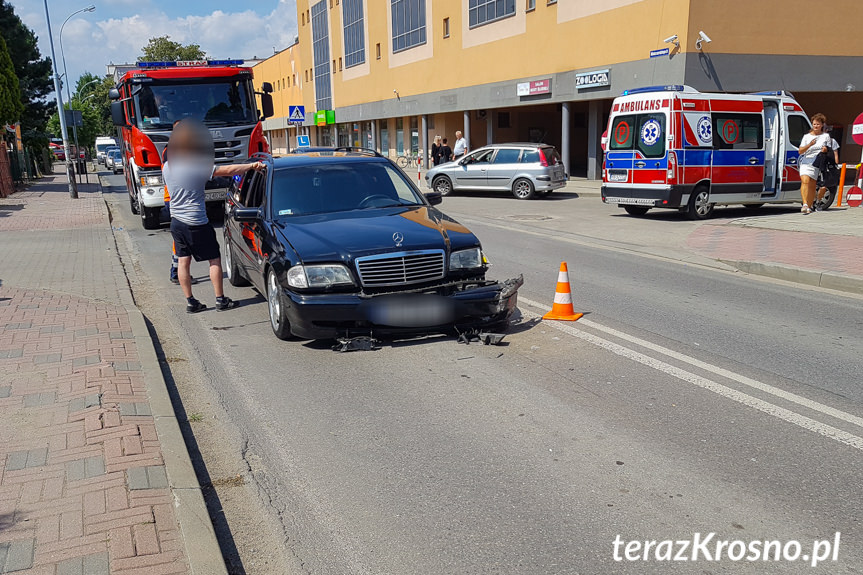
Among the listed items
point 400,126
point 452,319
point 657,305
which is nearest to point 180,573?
point 452,319

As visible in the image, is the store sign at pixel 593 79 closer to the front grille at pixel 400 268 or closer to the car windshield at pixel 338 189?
the car windshield at pixel 338 189

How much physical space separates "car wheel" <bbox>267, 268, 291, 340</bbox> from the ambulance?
1106 centimetres

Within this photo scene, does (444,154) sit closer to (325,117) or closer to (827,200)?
(827,200)

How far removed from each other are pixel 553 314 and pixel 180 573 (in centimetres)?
502

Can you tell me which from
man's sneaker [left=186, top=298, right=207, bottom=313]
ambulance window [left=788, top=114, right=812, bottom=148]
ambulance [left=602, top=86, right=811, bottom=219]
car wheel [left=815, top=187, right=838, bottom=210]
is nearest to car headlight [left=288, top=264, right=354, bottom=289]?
man's sneaker [left=186, top=298, right=207, bottom=313]

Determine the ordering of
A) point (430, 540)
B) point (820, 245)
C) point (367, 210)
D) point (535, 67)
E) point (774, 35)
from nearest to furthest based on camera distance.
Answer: point (430, 540), point (367, 210), point (820, 245), point (774, 35), point (535, 67)

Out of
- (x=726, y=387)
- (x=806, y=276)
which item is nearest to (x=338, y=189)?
(x=726, y=387)

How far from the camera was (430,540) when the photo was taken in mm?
3391

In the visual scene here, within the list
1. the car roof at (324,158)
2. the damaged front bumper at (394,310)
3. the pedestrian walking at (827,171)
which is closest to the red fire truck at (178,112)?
the car roof at (324,158)

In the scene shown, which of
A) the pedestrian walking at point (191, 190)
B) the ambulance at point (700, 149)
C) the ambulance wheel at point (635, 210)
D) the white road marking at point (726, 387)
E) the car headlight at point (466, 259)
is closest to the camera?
the white road marking at point (726, 387)

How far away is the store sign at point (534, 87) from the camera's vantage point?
27.8 metres

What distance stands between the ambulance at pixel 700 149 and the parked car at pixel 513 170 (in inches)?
193

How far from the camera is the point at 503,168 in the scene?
22281mm

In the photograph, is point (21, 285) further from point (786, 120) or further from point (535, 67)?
point (535, 67)
